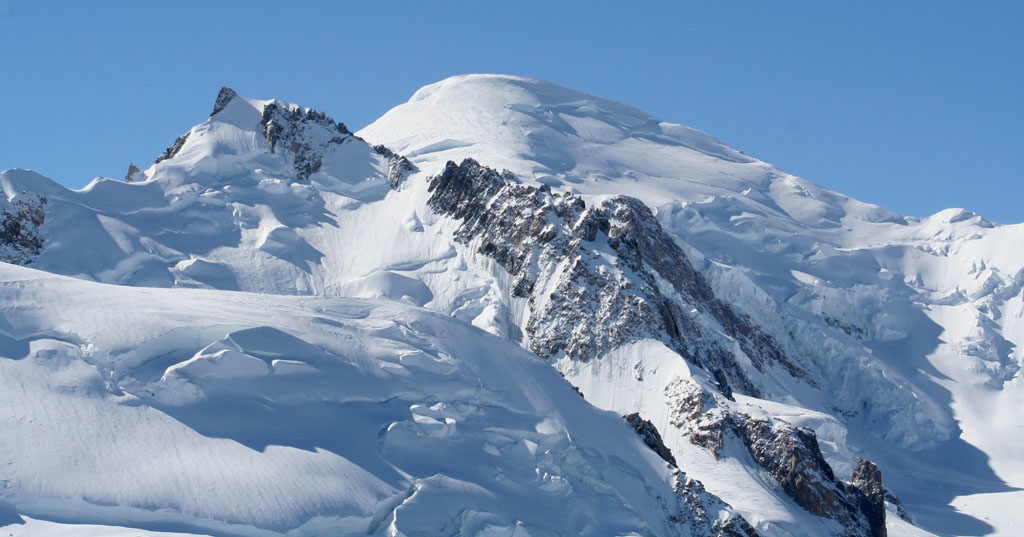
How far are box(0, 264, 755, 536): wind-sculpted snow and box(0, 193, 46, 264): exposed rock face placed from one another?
23.9 meters

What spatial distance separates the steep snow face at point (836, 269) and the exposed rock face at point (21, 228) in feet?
89.9

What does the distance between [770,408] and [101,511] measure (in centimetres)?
4541

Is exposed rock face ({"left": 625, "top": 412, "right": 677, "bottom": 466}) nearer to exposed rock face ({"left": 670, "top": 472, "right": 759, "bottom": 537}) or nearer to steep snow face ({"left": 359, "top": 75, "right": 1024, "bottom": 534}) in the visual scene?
exposed rock face ({"left": 670, "top": 472, "right": 759, "bottom": 537})

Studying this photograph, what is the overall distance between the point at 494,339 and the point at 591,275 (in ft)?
57.9

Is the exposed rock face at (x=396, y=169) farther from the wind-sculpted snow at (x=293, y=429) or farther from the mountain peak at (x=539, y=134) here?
the wind-sculpted snow at (x=293, y=429)

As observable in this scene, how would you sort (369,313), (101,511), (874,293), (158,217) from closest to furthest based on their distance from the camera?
1. (101,511)
2. (369,313)
3. (158,217)
4. (874,293)

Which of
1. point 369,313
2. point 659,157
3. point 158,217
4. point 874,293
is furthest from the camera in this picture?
point 659,157

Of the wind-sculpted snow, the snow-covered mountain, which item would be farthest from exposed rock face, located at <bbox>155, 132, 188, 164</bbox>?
the wind-sculpted snow

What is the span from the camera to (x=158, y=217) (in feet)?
269

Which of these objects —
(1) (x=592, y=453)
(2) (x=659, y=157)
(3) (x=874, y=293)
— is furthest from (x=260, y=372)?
(2) (x=659, y=157)

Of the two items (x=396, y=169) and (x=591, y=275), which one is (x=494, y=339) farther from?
(x=396, y=169)

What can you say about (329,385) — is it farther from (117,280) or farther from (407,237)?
(407,237)

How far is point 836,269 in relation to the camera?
364ft

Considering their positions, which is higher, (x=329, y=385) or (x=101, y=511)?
(x=329, y=385)
